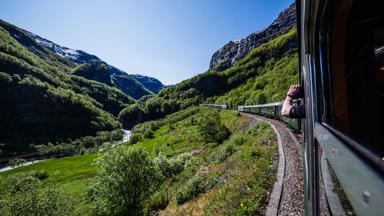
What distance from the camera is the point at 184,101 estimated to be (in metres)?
158

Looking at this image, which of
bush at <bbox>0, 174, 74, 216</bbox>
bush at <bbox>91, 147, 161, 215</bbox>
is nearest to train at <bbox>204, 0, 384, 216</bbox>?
bush at <bbox>91, 147, 161, 215</bbox>

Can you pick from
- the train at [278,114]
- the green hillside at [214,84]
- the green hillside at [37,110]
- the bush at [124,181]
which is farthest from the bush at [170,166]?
the green hillside at [214,84]

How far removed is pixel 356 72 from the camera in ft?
6.31

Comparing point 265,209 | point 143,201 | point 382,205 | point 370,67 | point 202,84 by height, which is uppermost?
point 202,84

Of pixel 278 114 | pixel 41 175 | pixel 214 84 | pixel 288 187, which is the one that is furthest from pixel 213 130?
pixel 214 84

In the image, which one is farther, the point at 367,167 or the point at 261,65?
Answer: the point at 261,65

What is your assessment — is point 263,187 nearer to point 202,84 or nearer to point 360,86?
point 360,86

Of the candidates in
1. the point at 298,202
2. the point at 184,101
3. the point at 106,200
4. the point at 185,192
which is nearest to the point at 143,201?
the point at 106,200

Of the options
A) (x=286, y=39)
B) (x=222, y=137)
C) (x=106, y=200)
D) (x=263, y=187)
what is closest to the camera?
(x=263, y=187)

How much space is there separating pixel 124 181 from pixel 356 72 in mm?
24113

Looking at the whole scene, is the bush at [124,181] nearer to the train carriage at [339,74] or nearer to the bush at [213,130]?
the bush at [213,130]

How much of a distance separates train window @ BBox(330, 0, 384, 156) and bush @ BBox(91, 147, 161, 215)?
913 inches

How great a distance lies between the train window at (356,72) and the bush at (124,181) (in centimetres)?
2319

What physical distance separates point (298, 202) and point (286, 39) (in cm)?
15725
